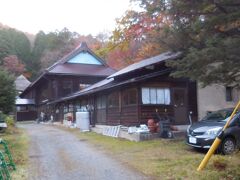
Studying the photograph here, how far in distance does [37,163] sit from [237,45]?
6.74m

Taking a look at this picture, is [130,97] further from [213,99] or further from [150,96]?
[213,99]

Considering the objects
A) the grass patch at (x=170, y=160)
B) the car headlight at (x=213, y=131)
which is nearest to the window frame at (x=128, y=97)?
the grass patch at (x=170, y=160)

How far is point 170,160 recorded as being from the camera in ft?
32.8

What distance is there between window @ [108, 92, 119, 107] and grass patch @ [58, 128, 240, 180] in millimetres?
5513

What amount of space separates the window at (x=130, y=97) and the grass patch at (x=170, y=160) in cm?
364

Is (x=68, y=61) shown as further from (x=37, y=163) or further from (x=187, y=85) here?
(x=37, y=163)

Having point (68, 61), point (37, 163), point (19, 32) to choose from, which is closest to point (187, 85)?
point (37, 163)

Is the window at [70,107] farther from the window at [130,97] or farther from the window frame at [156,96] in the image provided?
the window frame at [156,96]

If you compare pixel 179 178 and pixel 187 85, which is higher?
pixel 187 85

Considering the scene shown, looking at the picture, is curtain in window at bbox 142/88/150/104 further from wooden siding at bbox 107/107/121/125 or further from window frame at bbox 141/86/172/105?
wooden siding at bbox 107/107/121/125

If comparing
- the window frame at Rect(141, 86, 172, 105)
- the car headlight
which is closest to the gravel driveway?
the car headlight

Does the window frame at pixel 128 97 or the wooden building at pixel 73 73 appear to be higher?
the wooden building at pixel 73 73

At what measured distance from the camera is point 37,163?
10102 mm

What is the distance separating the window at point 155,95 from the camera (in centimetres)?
1691
